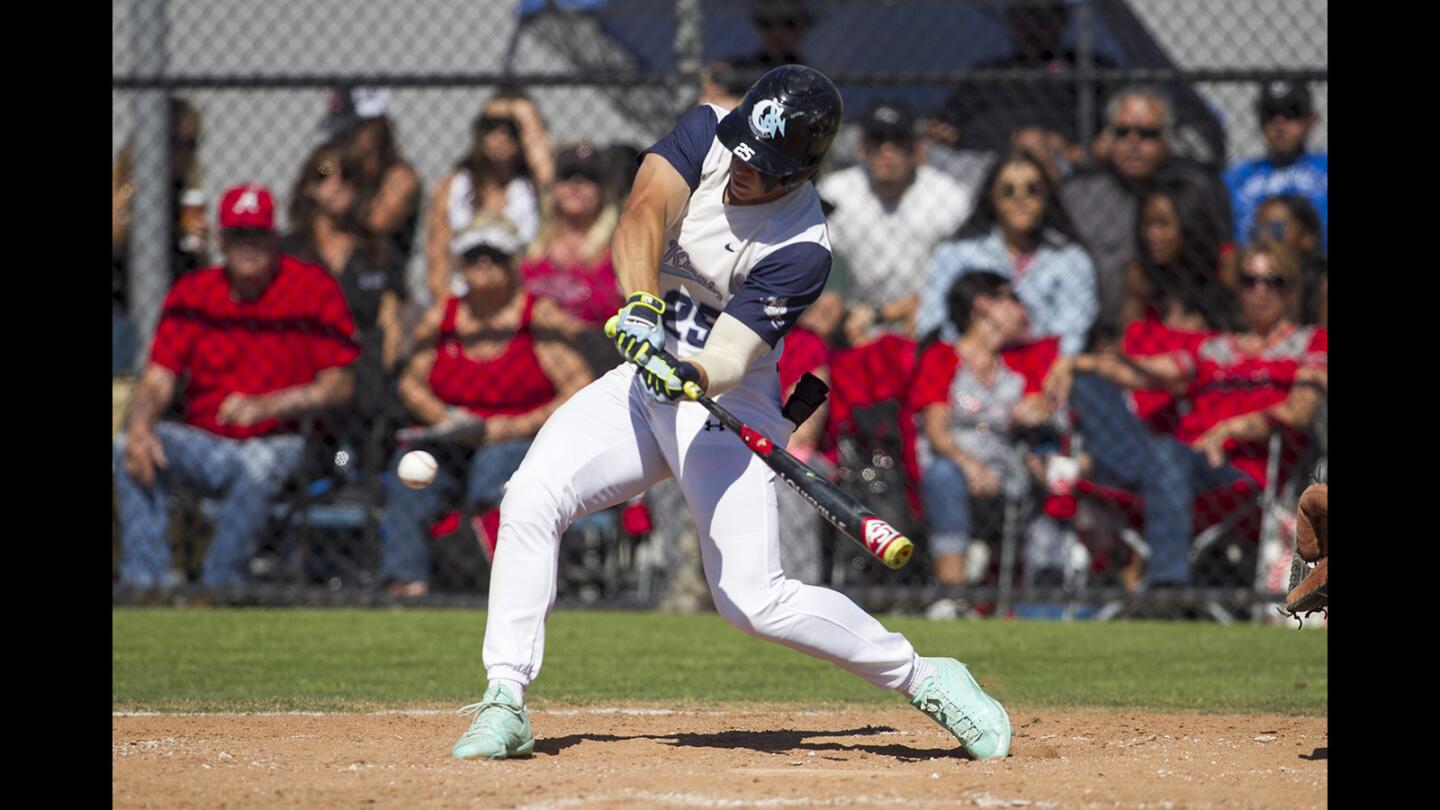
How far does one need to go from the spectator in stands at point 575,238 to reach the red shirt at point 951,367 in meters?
1.65

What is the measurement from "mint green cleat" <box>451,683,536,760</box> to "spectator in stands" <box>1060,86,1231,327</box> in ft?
17.5

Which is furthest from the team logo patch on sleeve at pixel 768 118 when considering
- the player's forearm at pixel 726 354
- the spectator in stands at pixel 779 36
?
the spectator in stands at pixel 779 36

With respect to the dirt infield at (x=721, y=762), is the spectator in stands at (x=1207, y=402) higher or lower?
higher

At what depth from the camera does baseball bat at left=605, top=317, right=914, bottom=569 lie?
4.41 meters

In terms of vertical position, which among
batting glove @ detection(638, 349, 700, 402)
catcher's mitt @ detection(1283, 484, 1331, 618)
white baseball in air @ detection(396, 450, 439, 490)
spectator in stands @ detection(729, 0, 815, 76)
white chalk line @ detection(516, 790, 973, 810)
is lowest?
white chalk line @ detection(516, 790, 973, 810)

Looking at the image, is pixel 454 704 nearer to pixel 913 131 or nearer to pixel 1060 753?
pixel 1060 753

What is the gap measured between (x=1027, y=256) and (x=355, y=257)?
350cm

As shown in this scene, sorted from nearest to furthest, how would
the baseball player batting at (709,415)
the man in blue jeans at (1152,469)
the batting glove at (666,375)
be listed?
the batting glove at (666,375) < the baseball player batting at (709,415) < the man in blue jeans at (1152,469)

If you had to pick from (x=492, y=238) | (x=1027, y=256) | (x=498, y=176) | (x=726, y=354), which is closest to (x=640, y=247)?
(x=726, y=354)

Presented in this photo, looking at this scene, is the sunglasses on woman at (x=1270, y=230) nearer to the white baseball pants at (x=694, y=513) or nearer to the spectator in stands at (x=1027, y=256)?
the spectator in stands at (x=1027, y=256)

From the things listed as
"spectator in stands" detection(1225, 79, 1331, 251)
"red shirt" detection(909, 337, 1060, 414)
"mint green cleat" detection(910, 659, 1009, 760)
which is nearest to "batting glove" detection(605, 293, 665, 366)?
"mint green cleat" detection(910, 659, 1009, 760)

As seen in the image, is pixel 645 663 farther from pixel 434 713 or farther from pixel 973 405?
pixel 973 405

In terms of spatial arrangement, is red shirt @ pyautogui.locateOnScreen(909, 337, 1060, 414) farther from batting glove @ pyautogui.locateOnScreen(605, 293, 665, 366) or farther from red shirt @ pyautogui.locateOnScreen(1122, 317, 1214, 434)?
batting glove @ pyautogui.locateOnScreen(605, 293, 665, 366)

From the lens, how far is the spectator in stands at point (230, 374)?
8969 mm
